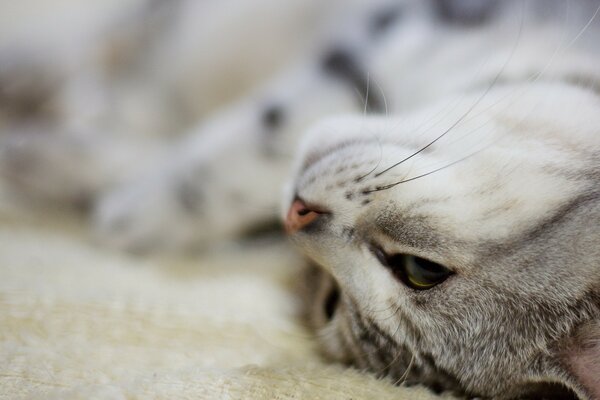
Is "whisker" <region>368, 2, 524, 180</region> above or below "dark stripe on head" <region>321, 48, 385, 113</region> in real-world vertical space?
below

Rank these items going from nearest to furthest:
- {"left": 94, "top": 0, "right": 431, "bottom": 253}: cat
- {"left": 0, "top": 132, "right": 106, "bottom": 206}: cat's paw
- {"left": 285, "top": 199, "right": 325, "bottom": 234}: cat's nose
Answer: {"left": 285, "top": 199, "right": 325, "bottom": 234}: cat's nose, {"left": 94, "top": 0, "right": 431, "bottom": 253}: cat, {"left": 0, "top": 132, "right": 106, "bottom": 206}: cat's paw

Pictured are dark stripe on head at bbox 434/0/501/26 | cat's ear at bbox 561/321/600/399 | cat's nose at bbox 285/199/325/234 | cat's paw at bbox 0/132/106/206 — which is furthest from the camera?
cat's paw at bbox 0/132/106/206

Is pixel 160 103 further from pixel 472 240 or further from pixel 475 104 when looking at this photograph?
pixel 472 240

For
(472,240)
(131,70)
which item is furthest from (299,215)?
(131,70)

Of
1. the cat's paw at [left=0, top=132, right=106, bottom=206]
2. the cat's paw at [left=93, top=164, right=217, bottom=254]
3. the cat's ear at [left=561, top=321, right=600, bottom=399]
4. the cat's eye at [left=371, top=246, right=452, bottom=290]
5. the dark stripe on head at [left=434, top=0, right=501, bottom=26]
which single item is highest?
the cat's paw at [left=0, top=132, right=106, bottom=206]

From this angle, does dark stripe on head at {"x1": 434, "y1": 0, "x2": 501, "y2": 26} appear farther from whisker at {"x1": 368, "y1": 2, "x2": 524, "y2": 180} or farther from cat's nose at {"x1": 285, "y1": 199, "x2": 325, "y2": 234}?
cat's nose at {"x1": 285, "y1": 199, "x2": 325, "y2": 234}

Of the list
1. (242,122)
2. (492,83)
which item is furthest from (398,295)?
(242,122)

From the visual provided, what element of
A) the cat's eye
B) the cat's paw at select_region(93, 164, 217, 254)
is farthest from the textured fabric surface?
the cat's eye

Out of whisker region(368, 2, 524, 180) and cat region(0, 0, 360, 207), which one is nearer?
whisker region(368, 2, 524, 180)
